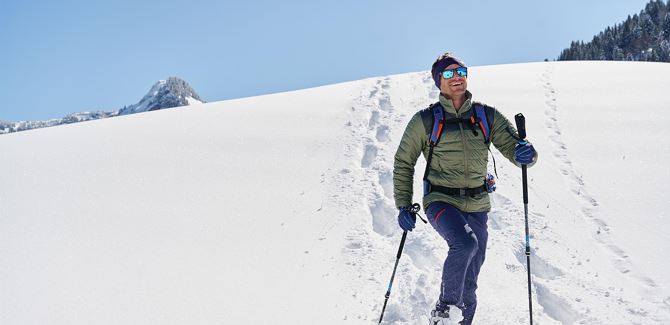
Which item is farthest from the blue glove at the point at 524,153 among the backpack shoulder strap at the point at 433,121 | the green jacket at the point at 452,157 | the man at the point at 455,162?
the backpack shoulder strap at the point at 433,121

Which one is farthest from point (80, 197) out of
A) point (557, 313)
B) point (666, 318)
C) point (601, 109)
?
point (601, 109)

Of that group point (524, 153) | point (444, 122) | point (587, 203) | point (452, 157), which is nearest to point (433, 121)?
point (444, 122)

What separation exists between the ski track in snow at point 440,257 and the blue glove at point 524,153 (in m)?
1.70

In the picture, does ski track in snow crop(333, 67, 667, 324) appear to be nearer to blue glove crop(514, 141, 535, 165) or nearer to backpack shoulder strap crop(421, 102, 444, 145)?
blue glove crop(514, 141, 535, 165)

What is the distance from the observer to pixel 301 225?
6.92m

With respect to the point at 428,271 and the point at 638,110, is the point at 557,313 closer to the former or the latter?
the point at 428,271

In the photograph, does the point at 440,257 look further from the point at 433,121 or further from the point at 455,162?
the point at 433,121

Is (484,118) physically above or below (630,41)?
below

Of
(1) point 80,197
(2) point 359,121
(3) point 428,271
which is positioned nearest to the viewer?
(3) point 428,271

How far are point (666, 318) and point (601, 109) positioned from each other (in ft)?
30.0

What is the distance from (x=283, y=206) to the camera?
25.0ft

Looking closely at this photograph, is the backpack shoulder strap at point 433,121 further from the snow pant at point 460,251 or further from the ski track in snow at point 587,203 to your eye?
the ski track in snow at point 587,203

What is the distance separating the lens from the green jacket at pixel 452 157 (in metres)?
3.80

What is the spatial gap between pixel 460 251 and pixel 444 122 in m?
1.08
